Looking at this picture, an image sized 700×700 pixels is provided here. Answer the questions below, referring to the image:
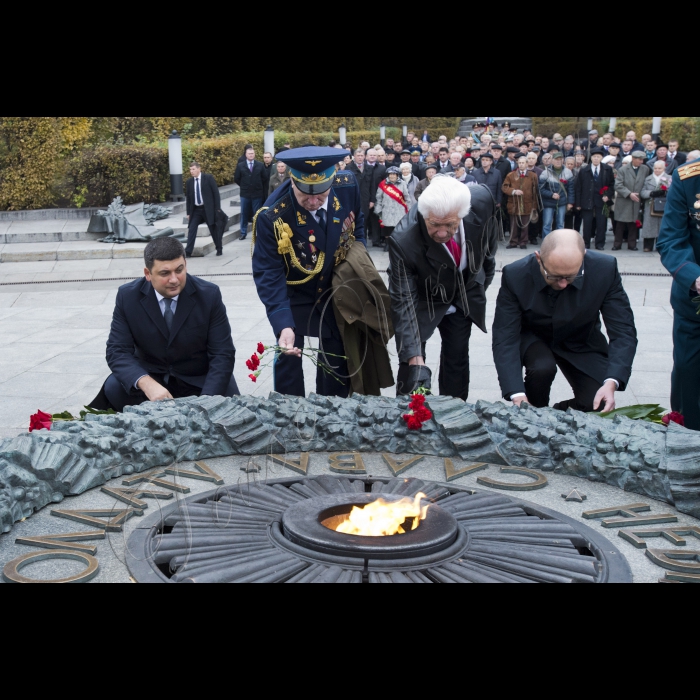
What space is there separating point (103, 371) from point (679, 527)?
5088mm

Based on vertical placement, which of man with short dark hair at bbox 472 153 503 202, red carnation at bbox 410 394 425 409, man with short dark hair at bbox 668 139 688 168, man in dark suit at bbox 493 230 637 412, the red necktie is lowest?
red carnation at bbox 410 394 425 409

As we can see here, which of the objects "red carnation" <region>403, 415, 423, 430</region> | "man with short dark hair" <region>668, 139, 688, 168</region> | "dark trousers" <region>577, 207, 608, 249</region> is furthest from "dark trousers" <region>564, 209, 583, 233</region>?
"red carnation" <region>403, 415, 423, 430</region>

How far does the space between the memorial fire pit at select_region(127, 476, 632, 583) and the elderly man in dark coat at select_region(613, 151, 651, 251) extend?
39.6ft

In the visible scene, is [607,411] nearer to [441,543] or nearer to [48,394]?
[441,543]

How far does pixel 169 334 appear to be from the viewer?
180 inches

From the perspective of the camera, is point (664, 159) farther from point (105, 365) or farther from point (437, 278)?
point (437, 278)

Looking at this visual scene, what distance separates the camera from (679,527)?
10.6 feet

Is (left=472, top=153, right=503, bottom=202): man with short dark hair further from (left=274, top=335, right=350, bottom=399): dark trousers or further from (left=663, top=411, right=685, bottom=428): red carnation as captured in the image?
(left=663, top=411, right=685, bottom=428): red carnation

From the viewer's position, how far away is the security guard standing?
15.1ft

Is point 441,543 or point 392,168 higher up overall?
point 392,168

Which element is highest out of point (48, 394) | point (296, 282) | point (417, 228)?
point (417, 228)

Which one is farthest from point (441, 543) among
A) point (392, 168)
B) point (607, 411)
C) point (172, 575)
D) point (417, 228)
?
point (392, 168)

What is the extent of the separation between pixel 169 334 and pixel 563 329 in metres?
2.00

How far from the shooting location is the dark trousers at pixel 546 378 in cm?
450
